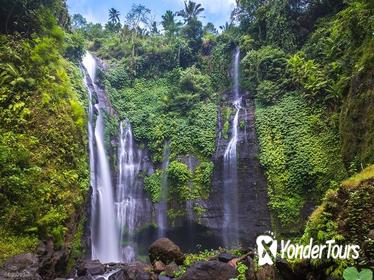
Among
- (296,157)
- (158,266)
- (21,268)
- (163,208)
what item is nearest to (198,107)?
(163,208)

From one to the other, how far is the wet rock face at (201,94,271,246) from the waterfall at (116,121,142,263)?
3.89 m

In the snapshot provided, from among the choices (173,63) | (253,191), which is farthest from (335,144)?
(173,63)

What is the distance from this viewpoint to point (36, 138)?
11023 mm

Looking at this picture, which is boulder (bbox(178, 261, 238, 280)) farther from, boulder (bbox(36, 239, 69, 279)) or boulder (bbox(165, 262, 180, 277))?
boulder (bbox(36, 239, 69, 279))

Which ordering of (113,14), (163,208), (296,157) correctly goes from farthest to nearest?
(113,14), (163,208), (296,157)

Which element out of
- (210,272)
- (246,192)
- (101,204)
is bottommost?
Answer: (210,272)

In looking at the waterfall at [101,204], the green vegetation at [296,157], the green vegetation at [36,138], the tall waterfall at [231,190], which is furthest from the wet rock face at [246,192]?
the green vegetation at [36,138]

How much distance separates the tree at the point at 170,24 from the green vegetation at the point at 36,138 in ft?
59.5

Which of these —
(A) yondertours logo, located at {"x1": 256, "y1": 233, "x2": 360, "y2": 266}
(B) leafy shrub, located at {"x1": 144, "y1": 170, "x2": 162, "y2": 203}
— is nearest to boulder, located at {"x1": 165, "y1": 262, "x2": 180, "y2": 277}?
(A) yondertours logo, located at {"x1": 256, "y1": 233, "x2": 360, "y2": 266}

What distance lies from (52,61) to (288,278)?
12869mm

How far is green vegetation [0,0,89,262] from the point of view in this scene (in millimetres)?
8773

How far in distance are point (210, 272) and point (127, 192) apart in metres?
11.1

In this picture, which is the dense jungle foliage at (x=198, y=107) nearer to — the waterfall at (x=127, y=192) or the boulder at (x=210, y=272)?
the waterfall at (x=127, y=192)

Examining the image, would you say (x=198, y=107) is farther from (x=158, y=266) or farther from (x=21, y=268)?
(x=21, y=268)
